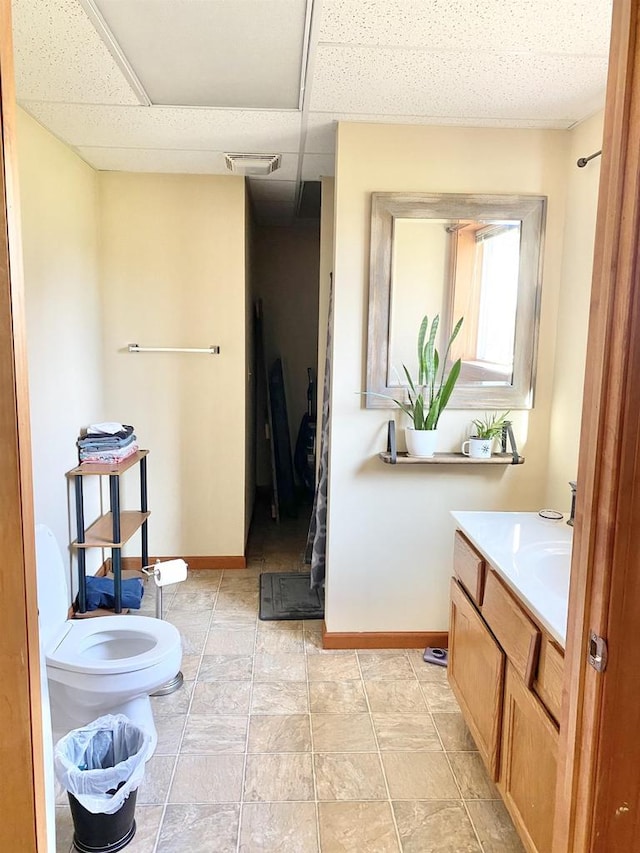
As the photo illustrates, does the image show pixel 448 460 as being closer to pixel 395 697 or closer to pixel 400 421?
pixel 400 421

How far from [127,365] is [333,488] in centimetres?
157

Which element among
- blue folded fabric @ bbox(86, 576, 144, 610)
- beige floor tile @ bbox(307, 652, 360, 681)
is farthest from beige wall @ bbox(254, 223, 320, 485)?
beige floor tile @ bbox(307, 652, 360, 681)

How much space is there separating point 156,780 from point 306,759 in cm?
49

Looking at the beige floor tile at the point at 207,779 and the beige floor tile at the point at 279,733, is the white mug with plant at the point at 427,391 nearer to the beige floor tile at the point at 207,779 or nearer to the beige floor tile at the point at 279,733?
the beige floor tile at the point at 279,733

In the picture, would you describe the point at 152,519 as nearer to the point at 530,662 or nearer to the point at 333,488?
the point at 333,488

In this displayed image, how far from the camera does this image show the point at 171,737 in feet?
7.20

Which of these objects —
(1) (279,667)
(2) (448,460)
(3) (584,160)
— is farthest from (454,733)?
(3) (584,160)

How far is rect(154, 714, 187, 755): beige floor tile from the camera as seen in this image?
2131 millimetres

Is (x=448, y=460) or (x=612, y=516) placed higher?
(x=612, y=516)

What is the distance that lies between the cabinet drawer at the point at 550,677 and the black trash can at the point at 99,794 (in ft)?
3.59

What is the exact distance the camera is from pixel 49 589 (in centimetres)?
211

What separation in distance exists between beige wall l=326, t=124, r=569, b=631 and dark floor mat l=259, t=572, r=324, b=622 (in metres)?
0.41

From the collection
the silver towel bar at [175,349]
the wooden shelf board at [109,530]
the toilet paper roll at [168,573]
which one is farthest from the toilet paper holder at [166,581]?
the silver towel bar at [175,349]

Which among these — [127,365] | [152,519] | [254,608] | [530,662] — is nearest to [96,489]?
[152,519]
